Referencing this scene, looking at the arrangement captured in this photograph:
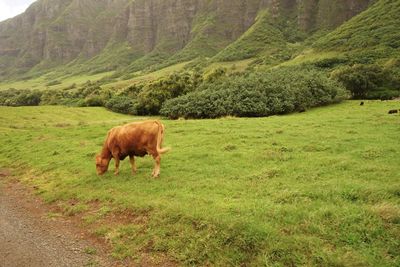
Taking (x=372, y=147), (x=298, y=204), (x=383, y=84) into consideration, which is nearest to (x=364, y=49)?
(x=383, y=84)

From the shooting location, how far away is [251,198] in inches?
492

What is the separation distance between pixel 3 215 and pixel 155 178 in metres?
6.72

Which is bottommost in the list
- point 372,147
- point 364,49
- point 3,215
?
point 3,215

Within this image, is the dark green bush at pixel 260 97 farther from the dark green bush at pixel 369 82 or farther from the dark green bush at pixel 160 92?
the dark green bush at pixel 369 82

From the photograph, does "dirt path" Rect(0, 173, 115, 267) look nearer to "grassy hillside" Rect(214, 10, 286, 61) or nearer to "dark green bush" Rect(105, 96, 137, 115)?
"dark green bush" Rect(105, 96, 137, 115)

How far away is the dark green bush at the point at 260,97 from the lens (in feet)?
163

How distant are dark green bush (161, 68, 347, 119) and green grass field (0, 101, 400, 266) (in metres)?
25.0

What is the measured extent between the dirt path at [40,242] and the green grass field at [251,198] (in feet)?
2.15

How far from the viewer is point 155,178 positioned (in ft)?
54.3

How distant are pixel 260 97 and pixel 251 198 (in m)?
39.7

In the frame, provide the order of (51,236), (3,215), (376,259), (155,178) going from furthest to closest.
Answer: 1. (155,178)
2. (3,215)
3. (51,236)
4. (376,259)

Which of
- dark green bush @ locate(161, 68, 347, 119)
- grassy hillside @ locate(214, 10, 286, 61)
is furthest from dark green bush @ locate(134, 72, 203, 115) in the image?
grassy hillside @ locate(214, 10, 286, 61)

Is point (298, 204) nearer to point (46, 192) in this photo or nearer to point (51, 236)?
point (51, 236)

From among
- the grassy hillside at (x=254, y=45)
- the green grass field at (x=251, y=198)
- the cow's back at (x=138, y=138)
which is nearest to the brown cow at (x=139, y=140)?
the cow's back at (x=138, y=138)
